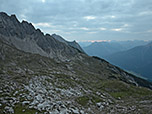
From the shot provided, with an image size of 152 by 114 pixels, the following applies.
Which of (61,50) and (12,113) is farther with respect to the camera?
(61,50)

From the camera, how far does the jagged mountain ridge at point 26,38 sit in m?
125

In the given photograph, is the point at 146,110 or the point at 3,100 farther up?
the point at 3,100

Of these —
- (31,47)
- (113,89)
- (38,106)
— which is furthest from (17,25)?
(38,106)

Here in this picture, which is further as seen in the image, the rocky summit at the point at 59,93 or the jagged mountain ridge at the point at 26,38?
the jagged mountain ridge at the point at 26,38

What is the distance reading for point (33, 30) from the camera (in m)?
168

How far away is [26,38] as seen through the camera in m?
141

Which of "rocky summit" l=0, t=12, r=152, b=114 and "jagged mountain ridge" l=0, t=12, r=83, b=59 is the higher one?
"jagged mountain ridge" l=0, t=12, r=83, b=59

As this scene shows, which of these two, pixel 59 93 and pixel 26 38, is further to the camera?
pixel 26 38

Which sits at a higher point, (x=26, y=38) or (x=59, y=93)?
(x=26, y=38)

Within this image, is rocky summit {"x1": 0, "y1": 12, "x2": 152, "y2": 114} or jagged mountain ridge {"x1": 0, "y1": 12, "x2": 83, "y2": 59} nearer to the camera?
rocky summit {"x1": 0, "y1": 12, "x2": 152, "y2": 114}

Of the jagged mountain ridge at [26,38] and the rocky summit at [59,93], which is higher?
the jagged mountain ridge at [26,38]

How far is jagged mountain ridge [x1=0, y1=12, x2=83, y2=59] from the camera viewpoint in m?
125

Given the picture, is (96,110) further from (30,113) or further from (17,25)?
(17,25)

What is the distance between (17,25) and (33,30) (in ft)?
72.0
